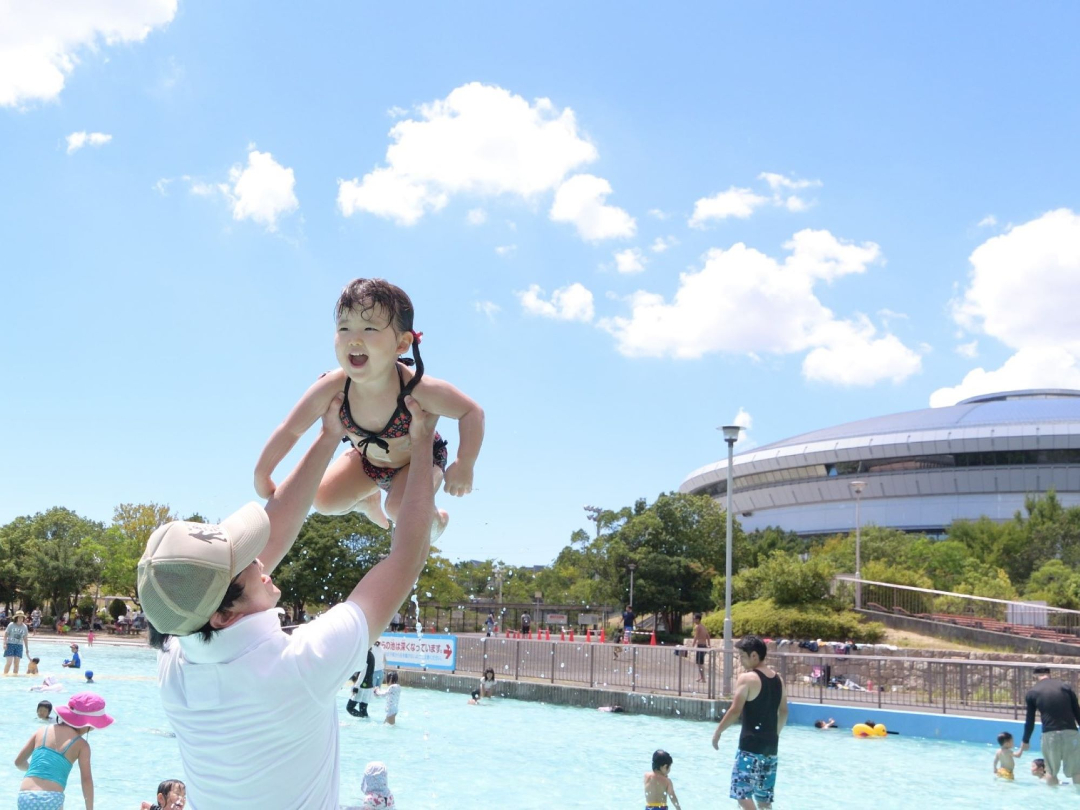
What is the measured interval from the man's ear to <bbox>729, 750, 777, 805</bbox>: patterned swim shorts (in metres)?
6.52

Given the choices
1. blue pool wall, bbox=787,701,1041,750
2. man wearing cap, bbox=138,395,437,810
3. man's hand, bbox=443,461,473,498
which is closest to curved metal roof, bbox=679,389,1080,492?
blue pool wall, bbox=787,701,1041,750

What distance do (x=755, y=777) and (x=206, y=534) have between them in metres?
6.82

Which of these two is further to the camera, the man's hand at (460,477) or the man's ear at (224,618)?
the man's hand at (460,477)

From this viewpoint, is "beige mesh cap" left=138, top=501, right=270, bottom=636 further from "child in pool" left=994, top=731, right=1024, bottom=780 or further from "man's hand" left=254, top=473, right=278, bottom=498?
"child in pool" left=994, top=731, right=1024, bottom=780

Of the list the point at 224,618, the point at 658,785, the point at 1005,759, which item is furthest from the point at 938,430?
the point at 224,618

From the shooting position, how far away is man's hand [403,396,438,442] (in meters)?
3.47

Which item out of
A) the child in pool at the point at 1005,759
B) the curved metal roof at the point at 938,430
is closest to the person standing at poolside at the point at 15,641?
the child in pool at the point at 1005,759

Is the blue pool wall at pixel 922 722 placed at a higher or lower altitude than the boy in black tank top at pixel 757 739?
lower

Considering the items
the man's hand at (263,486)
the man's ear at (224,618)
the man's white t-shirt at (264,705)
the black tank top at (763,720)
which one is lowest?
the black tank top at (763,720)

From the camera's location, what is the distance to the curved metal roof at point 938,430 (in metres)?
64.9

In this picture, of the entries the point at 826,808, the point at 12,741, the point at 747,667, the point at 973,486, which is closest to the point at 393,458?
the point at 747,667

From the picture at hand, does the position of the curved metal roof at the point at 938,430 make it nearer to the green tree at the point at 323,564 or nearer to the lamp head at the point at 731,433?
the green tree at the point at 323,564

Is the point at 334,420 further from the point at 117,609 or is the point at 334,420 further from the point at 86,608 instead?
the point at 117,609

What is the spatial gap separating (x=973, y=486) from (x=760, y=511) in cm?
1663
